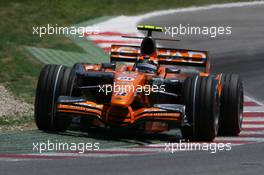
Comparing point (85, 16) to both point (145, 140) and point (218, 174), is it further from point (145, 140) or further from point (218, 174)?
point (218, 174)

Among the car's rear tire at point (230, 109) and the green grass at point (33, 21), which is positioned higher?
the green grass at point (33, 21)

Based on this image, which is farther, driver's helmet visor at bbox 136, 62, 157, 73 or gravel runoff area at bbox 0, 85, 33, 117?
Result: gravel runoff area at bbox 0, 85, 33, 117

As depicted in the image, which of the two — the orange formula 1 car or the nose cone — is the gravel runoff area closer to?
the orange formula 1 car

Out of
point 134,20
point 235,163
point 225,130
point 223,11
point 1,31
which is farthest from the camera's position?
point 223,11

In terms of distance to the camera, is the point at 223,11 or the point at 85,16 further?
the point at 223,11

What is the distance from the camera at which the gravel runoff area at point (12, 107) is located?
60.5 feet

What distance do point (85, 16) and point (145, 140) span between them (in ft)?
48.9

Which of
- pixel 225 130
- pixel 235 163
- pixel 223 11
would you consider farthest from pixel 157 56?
pixel 223 11

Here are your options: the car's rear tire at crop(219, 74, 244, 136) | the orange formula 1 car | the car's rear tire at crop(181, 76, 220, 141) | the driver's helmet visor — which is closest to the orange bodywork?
the orange formula 1 car

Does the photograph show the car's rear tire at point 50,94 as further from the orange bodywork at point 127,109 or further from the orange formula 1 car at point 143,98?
the orange bodywork at point 127,109

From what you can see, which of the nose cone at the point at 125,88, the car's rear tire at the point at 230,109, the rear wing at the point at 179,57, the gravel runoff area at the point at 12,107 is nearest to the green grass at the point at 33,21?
the gravel runoff area at the point at 12,107

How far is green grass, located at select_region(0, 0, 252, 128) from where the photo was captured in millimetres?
22078

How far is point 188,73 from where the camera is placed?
17703 mm

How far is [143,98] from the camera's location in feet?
53.2
